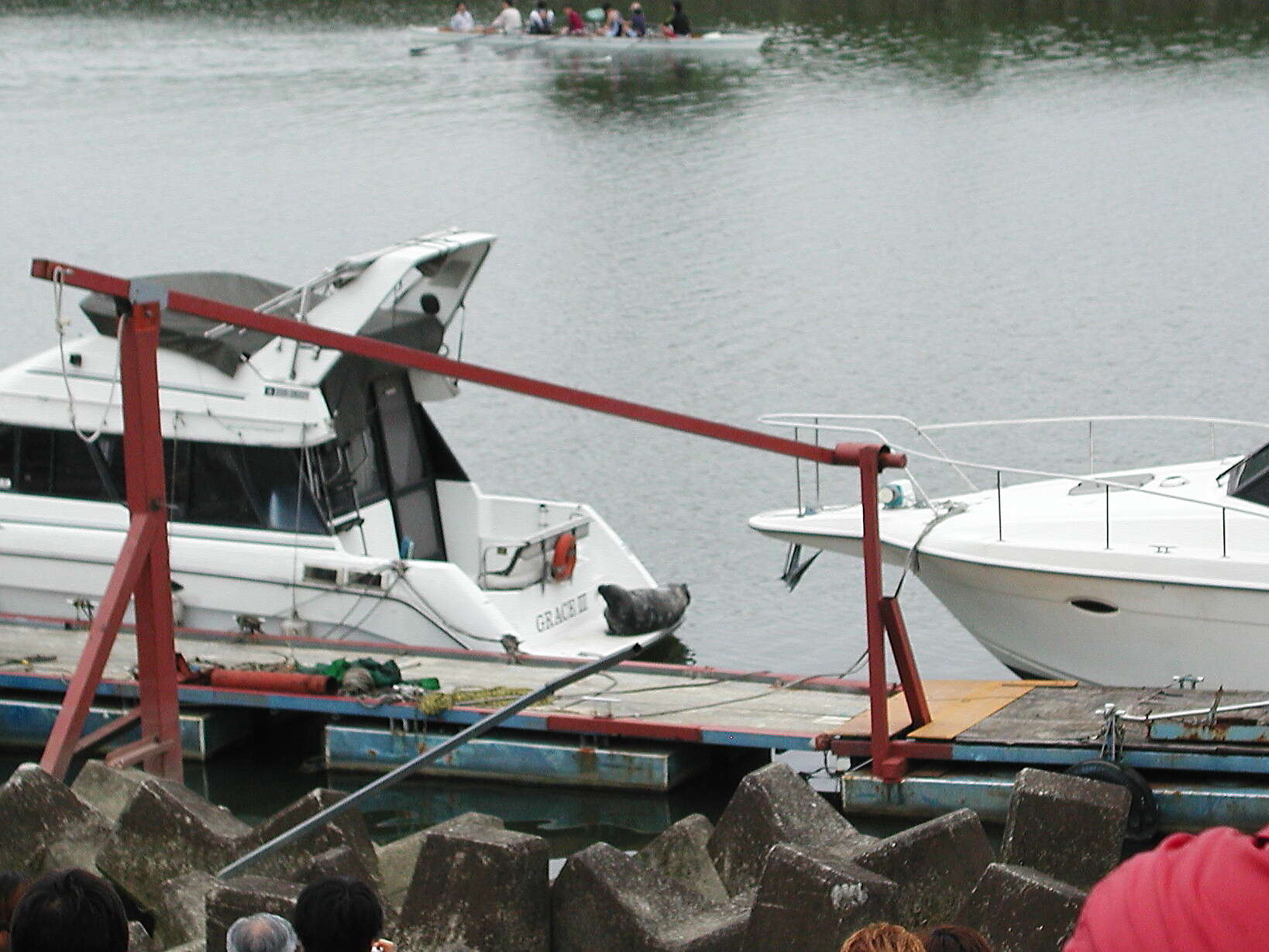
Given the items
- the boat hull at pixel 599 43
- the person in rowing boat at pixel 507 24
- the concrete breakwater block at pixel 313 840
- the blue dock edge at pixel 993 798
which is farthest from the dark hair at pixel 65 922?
the person in rowing boat at pixel 507 24

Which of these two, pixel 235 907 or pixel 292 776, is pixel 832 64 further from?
pixel 235 907

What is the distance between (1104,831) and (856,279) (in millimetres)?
22627

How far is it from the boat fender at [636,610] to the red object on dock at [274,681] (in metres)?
2.80

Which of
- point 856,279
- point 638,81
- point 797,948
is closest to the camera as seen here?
point 797,948

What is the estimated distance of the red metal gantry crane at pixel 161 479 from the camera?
1142 centimetres

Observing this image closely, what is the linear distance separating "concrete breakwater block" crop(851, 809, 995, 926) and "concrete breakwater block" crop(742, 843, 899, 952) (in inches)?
21.5

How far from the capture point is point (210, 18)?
216 ft

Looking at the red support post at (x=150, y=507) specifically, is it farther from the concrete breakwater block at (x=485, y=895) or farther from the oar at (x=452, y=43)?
the oar at (x=452, y=43)

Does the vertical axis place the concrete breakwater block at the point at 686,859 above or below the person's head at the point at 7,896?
below

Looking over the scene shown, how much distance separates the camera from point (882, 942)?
3.98 m

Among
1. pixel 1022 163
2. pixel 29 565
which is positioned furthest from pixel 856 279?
pixel 29 565

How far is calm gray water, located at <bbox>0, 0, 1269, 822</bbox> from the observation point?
2292 centimetres

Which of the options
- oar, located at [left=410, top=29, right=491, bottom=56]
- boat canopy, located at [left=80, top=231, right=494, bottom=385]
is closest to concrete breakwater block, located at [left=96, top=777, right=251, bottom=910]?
boat canopy, located at [left=80, top=231, right=494, bottom=385]

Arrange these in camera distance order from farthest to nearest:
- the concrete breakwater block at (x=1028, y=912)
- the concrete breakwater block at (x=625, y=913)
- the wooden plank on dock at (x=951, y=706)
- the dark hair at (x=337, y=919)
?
the wooden plank on dock at (x=951, y=706) → the concrete breakwater block at (x=625, y=913) → the concrete breakwater block at (x=1028, y=912) → the dark hair at (x=337, y=919)
